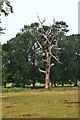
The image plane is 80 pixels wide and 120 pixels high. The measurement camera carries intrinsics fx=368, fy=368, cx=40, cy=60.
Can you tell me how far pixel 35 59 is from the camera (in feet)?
306

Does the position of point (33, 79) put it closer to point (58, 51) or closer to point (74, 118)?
point (58, 51)

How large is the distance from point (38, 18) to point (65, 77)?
3164cm

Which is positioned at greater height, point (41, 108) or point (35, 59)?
point (35, 59)

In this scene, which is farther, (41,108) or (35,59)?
(35,59)

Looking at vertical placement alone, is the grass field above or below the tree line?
below

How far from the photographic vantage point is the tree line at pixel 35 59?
90.5m

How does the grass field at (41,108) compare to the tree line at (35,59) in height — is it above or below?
below

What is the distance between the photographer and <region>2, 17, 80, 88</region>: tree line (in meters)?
90.5

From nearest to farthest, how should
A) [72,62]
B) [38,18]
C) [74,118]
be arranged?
[74,118] → [38,18] → [72,62]

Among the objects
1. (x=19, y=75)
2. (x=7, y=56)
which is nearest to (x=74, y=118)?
(x=19, y=75)

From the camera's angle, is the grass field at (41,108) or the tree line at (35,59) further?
the tree line at (35,59)

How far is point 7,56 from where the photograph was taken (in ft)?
310

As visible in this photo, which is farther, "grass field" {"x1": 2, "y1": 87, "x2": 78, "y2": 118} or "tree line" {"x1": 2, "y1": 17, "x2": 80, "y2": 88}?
"tree line" {"x1": 2, "y1": 17, "x2": 80, "y2": 88}

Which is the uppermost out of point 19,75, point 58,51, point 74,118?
point 58,51
